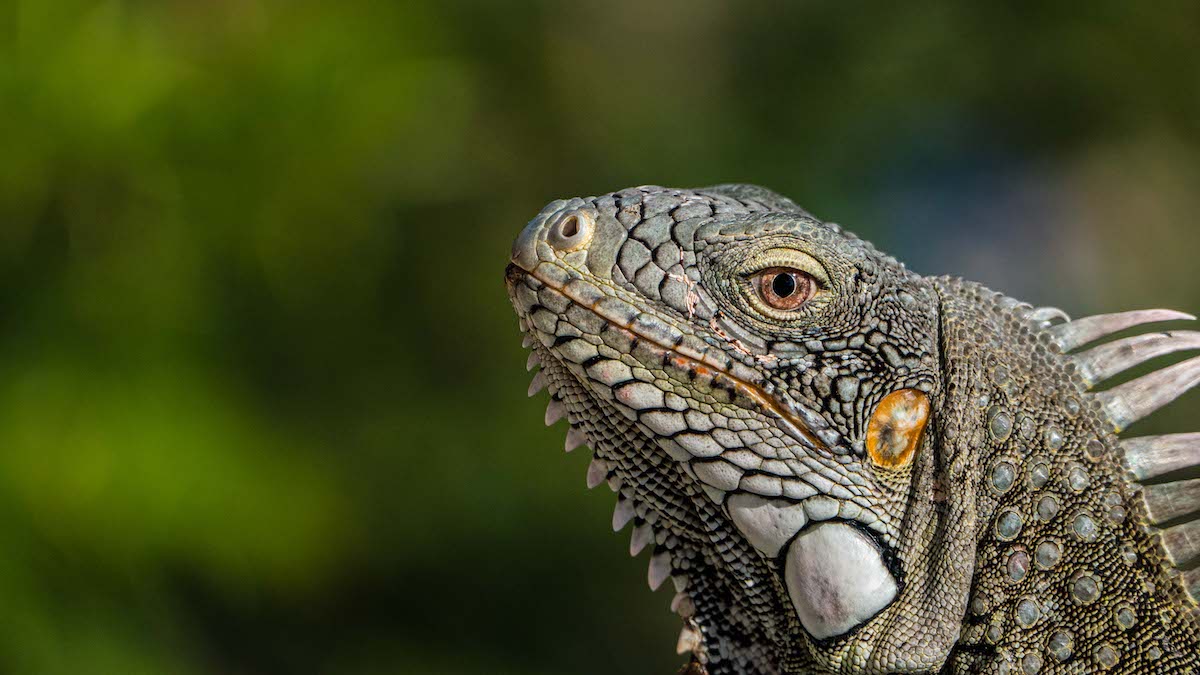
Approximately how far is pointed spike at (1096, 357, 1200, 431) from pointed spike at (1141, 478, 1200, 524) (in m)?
0.15

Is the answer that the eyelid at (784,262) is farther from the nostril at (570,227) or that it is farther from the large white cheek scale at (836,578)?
the large white cheek scale at (836,578)

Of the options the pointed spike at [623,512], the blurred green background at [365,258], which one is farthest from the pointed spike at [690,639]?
the blurred green background at [365,258]

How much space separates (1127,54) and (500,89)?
194 inches

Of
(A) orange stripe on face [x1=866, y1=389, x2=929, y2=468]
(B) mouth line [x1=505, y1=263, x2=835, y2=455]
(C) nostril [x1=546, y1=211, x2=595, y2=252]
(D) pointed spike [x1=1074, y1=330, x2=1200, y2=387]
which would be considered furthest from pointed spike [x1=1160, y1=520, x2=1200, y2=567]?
(C) nostril [x1=546, y1=211, x2=595, y2=252]

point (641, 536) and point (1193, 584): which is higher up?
point (1193, 584)

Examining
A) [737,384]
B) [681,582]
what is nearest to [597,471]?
[681,582]

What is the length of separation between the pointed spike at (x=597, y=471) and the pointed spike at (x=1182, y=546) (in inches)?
43.0

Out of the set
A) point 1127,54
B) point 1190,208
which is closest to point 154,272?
point 1127,54

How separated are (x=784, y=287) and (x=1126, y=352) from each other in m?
0.74

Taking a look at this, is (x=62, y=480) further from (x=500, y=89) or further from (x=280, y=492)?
(x=500, y=89)

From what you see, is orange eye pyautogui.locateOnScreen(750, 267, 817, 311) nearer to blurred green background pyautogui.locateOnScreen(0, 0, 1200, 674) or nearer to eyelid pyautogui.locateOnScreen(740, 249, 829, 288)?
eyelid pyautogui.locateOnScreen(740, 249, 829, 288)

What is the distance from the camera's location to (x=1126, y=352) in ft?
7.28

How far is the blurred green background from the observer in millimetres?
5414

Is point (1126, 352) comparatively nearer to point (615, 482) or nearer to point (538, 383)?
point (615, 482)
